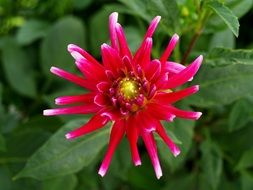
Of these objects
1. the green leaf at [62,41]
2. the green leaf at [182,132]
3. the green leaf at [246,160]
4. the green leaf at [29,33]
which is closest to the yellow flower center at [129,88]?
the green leaf at [182,132]

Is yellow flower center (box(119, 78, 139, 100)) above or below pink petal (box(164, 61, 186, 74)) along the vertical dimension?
above

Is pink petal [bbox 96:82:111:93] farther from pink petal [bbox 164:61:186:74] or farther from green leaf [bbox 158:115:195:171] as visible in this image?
green leaf [bbox 158:115:195:171]

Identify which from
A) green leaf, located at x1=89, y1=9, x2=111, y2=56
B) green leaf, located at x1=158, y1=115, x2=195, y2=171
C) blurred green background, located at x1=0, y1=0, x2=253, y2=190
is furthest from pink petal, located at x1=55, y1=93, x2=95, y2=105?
green leaf, located at x1=89, y1=9, x2=111, y2=56

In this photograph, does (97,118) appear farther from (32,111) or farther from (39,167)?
(32,111)

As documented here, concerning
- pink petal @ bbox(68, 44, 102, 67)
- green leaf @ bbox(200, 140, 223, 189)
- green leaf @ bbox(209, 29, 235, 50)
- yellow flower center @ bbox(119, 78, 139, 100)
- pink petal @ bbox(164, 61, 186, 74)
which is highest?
pink petal @ bbox(68, 44, 102, 67)

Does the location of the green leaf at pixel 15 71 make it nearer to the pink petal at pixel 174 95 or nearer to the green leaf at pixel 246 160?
the green leaf at pixel 246 160
